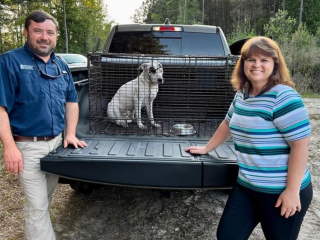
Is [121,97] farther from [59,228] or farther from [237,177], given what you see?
[237,177]

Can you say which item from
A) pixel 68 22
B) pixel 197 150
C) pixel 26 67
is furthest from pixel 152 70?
pixel 68 22

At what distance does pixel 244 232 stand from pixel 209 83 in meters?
1.73

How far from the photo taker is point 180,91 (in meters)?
3.23

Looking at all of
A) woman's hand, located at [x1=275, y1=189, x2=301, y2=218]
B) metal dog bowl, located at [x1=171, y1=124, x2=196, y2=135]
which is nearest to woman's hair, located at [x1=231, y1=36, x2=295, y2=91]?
woman's hand, located at [x1=275, y1=189, x2=301, y2=218]

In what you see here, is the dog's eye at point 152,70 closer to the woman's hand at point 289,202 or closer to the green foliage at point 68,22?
the woman's hand at point 289,202

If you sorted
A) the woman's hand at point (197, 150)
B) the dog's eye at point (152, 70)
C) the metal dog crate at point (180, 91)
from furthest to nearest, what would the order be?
the dog's eye at point (152, 70) → the metal dog crate at point (180, 91) → the woman's hand at point (197, 150)

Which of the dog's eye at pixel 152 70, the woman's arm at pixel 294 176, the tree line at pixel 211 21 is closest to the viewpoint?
the woman's arm at pixel 294 176

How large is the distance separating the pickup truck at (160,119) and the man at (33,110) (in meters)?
0.15

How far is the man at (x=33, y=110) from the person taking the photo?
6.79 ft

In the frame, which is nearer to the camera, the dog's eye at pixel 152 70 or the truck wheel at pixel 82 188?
the dog's eye at pixel 152 70

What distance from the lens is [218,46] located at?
4.18 metres

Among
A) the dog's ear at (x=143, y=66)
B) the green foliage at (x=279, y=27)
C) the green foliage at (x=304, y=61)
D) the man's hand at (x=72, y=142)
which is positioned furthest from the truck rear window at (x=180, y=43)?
the green foliage at (x=279, y=27)

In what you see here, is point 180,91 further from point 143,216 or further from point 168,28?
point 143,216

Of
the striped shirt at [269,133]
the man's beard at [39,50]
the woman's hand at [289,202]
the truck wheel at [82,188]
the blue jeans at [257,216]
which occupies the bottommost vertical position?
the truck wheel at [82,188]
